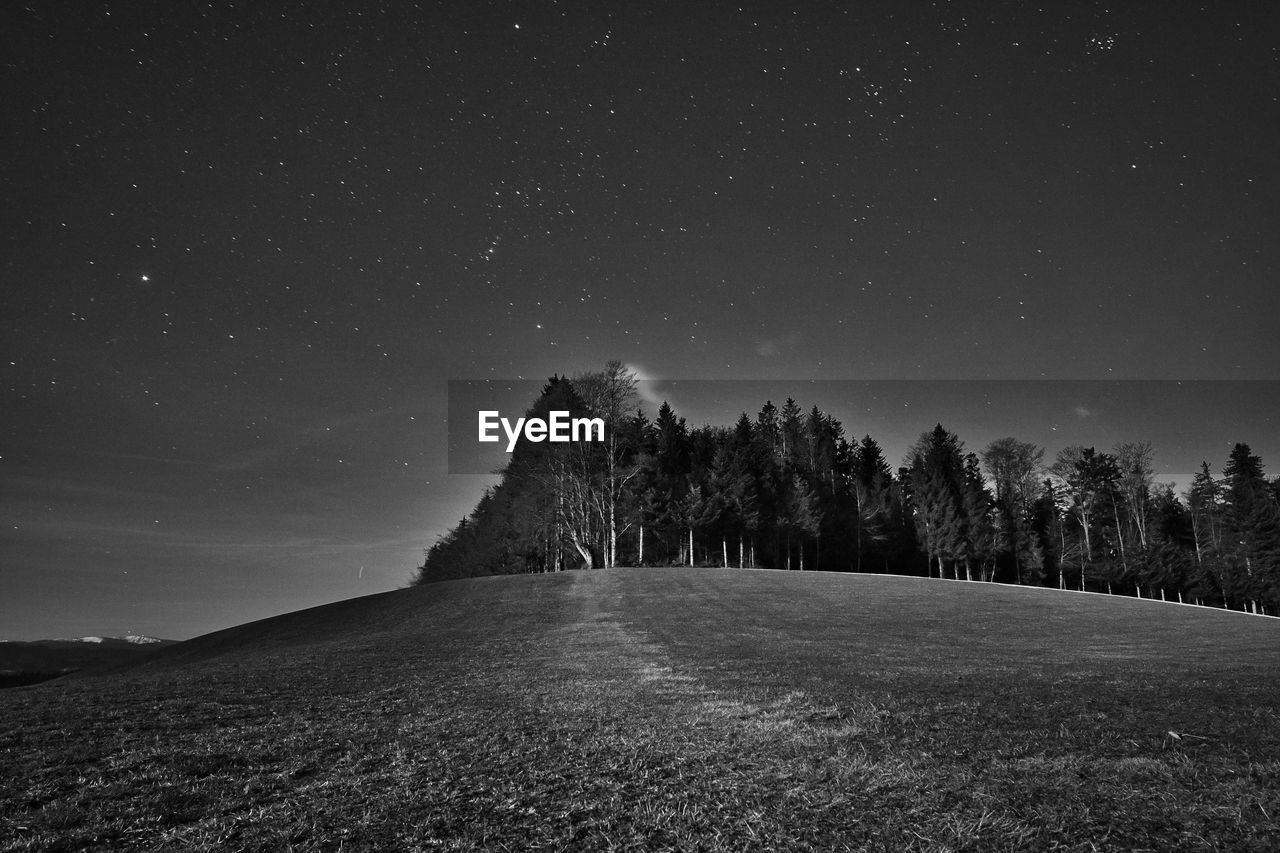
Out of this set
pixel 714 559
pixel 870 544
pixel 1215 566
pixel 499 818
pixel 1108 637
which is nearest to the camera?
pixel 499 818

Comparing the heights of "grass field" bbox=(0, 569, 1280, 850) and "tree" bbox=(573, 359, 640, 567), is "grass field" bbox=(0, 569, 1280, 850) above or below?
below

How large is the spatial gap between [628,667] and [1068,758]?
428 inches

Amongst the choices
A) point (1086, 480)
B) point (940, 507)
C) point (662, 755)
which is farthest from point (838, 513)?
point (662, 755)

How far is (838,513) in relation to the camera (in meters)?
71.0

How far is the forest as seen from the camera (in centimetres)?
4981

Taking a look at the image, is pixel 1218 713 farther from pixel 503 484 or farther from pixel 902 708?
pixel 503 484

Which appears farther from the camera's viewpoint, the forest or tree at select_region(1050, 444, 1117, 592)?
tree at select_region(1050, 444, 1117, 592)

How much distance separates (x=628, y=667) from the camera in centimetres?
1588

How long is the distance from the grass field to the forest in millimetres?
32046

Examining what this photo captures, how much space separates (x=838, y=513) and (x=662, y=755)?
67.9 meters

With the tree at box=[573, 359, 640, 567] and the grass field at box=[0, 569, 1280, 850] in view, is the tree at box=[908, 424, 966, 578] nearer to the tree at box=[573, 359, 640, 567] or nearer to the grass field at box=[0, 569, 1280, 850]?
the tree at box=[573, 359, 640, 567]

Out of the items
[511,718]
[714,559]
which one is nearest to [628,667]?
[511,718]

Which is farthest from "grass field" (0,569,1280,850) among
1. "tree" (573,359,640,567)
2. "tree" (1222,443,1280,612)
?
"tree" (1222,443,1280,612)

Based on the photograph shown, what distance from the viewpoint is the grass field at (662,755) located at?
5.07 m
